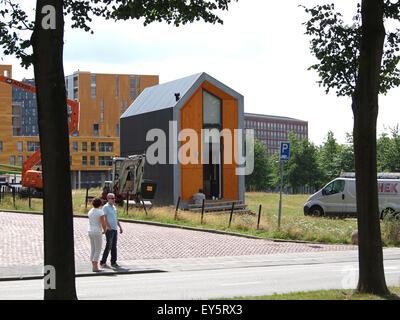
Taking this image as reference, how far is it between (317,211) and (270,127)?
156 m

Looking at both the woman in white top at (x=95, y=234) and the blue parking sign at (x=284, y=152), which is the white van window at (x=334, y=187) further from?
the woman in white top at (x=95, y=234)

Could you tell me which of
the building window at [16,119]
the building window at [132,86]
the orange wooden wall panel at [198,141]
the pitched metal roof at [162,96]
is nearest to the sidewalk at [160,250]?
the orange wooden wall panel at [198,141]

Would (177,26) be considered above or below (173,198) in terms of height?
above

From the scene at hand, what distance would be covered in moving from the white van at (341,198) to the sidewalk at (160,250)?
844 centimetres

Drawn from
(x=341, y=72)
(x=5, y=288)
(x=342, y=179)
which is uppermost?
(x=341, y=72)

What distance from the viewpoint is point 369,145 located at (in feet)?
30.4

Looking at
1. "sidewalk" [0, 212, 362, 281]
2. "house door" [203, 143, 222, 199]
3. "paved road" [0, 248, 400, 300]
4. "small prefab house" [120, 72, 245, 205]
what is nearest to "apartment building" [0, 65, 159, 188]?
"small prefab house" [120, 72, 245, 205]

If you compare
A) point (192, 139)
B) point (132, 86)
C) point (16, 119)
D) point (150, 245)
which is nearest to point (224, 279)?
point (150, 245)

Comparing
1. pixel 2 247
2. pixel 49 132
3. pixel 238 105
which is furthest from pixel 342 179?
pixel 49 132

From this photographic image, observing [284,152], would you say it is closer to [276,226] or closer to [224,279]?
[276,226]
